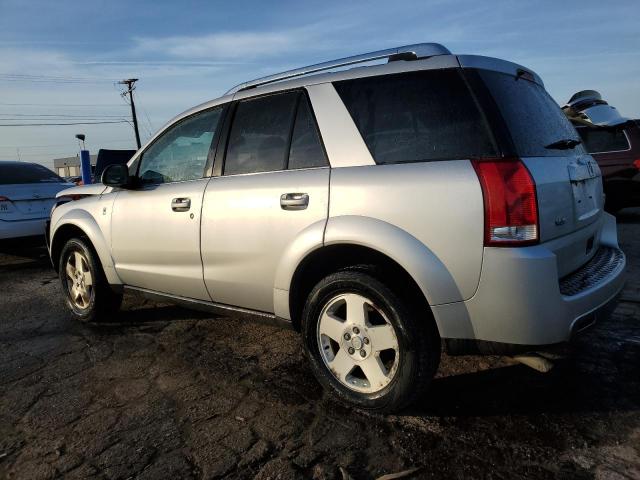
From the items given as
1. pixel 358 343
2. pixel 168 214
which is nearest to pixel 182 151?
pixel 168 214

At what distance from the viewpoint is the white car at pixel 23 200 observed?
23.1 ft

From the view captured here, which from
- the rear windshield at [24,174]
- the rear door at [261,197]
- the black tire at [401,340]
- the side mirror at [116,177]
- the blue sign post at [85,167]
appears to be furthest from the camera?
the blue sign post at [85,167]

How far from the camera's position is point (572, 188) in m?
2.56

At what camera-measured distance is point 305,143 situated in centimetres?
298

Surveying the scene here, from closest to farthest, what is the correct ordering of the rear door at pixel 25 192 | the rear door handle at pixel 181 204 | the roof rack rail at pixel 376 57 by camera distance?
the roof rack rail at pixel 376 57 < the rear door handle at pixel 181 204 < the rear door at pixel 25 192

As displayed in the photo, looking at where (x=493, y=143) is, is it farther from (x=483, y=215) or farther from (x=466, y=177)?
(x=483, y=215)

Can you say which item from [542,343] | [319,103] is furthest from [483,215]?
[319,103]

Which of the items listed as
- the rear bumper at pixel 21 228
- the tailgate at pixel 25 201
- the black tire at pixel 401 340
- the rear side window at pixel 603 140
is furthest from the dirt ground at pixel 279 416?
the rear side window at pixel 603 140

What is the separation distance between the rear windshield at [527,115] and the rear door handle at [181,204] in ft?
6.58

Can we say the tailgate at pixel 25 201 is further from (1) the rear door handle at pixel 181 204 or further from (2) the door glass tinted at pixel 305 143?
(2) the door glass tinted at pixel 305 143

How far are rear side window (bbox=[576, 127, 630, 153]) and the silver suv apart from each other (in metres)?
5.85

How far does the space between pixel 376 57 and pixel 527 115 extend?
871 mm

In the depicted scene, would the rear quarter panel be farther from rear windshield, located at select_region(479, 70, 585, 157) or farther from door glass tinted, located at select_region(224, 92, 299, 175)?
door glass tinted, located at select_region(224, 92, 299, 175)

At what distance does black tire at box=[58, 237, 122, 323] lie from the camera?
431 centimetres
